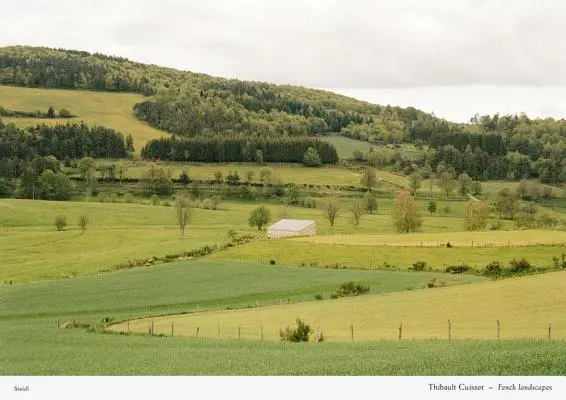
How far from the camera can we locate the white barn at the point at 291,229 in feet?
257

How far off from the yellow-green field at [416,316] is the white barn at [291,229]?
1541 inches

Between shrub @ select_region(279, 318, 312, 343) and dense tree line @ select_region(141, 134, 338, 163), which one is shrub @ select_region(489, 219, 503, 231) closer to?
shrub @ select_region(279, 318, 312, 343)

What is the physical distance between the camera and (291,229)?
78812mm

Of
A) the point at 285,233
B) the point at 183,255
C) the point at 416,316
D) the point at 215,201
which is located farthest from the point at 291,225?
the point at 416,316

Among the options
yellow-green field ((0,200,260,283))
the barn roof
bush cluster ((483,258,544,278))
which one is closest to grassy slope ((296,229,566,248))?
the barn roof

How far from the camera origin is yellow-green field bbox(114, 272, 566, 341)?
1105 inches

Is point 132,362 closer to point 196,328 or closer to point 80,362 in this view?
point 80,362

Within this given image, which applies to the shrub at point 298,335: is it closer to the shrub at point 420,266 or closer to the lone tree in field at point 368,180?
the shrub at point 420,266

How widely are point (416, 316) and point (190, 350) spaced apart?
13144 millimetres

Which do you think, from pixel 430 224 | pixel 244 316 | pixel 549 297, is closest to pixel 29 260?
pixel 244 316

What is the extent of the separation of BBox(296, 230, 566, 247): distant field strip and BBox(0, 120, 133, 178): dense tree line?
104400 mm

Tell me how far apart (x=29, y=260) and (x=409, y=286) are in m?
40.6

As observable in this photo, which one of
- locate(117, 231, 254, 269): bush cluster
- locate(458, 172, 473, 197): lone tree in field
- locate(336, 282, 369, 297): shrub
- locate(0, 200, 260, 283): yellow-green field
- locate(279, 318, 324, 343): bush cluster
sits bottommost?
locate(0, 200, 260, 283): yellow-green field
